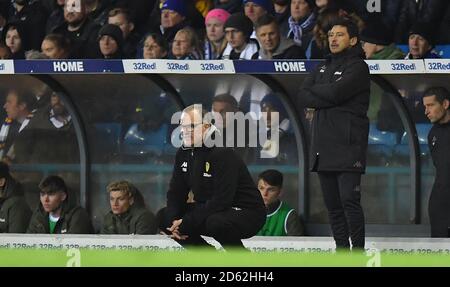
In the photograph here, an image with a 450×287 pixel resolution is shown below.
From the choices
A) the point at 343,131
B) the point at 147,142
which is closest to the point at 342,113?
the point at 343,131

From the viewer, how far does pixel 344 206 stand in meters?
9.21

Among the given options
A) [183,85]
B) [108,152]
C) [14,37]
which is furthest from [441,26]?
[14,37]

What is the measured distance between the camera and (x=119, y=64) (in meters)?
11.2

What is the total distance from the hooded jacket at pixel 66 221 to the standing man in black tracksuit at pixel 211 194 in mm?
2242

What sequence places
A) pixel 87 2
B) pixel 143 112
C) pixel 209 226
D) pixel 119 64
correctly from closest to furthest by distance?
pixel 209 226 < pixel 119 64 < pixel 143 112 < pixel 87 2

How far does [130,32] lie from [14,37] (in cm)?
108

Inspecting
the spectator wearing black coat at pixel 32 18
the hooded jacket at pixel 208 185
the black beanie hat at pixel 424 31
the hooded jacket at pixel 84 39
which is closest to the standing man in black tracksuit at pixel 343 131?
the hooded jacket at pixel 208 185

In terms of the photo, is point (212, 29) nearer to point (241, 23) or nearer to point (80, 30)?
point (241, 23)

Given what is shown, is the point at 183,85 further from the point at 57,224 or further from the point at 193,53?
the point at 57,224

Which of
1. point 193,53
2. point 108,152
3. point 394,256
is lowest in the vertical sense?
point 394,256

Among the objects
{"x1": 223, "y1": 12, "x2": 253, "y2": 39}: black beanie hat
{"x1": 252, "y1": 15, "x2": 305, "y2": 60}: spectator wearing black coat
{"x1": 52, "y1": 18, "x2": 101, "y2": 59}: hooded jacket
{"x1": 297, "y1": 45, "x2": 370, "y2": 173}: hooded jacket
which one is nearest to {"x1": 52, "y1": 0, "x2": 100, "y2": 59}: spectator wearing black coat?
{"x1": 52, "y1": 18, "x2": 101, "y2": 59}: hooded jacket

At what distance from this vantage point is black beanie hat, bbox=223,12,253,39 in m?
11.5

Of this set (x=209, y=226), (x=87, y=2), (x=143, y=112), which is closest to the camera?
(x=209, y=226)

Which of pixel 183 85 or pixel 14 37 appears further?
pixel 14 37
